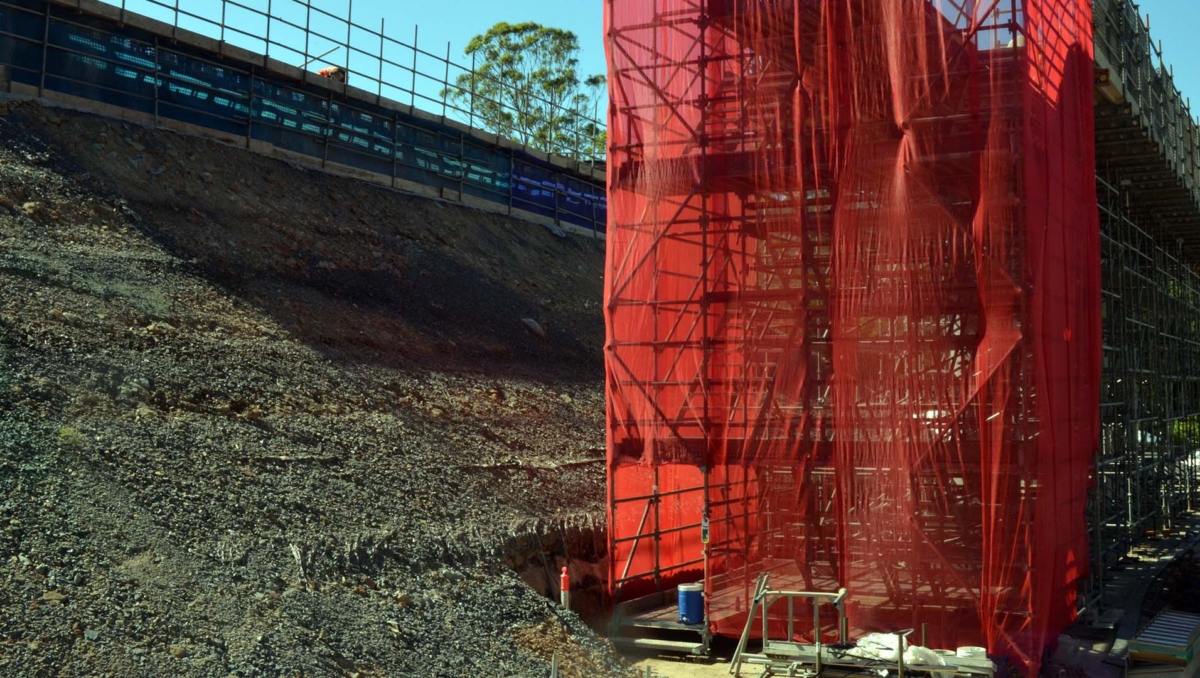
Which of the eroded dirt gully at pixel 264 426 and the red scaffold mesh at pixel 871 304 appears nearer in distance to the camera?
the eroded dirt gully at pixel 264 426

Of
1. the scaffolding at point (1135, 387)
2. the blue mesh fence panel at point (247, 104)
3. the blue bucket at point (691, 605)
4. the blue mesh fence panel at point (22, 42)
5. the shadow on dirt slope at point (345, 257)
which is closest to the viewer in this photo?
the blue bucket at point (691, 605)

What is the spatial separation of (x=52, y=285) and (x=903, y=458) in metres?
10.8

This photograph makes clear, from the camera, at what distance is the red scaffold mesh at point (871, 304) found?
1226 centimetres

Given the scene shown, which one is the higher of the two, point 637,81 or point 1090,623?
point 637,81

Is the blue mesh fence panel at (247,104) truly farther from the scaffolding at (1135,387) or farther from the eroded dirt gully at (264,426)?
the scaffolding at (1135,387)

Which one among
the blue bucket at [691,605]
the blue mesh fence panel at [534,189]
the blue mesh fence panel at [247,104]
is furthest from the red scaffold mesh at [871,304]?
the blue mesh fence panel at [534,189]

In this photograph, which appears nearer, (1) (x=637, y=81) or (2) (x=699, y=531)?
(1) (x=637, y=81)

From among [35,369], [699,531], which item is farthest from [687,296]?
[35,369]

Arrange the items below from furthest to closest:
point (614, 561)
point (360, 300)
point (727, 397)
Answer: point (360, 300) → point (614, 561) → point (727, 397)

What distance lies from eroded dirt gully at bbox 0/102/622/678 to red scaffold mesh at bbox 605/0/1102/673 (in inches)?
109

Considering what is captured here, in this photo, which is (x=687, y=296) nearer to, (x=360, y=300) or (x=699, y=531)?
(x=699, y=531)

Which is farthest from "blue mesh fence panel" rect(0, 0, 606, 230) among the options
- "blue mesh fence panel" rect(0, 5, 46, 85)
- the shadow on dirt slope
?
the shadow on dirt slope

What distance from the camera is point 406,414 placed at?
16500 millimetres

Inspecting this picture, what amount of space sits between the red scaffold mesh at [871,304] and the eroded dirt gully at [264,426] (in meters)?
2.77
